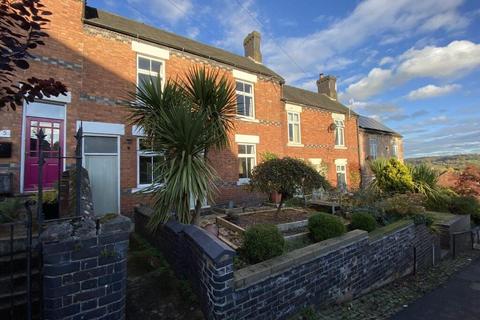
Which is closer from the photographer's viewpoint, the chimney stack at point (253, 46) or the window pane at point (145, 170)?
the window pane at point (145, 170)

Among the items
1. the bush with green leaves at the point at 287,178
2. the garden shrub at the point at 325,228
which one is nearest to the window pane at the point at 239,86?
the bush with green leaves at the point at 287,178

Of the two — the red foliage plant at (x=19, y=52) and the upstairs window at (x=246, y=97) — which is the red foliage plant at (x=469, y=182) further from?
the red foliage plant at (x=19, y=52)

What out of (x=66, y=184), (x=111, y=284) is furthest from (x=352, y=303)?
(x=66, y=184)

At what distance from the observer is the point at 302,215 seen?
8.26 m

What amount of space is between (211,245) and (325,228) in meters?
2.96

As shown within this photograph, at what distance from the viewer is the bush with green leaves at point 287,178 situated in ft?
22.1

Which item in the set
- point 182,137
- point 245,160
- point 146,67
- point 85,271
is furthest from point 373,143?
point 85,271

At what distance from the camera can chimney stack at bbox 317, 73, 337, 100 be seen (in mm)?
21984

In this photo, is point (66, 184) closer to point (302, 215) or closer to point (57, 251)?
point (57, 251)

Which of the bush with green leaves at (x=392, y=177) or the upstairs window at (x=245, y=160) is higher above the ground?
the upstairs window at (x=245, y=160)

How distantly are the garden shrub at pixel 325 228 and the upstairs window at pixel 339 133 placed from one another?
548 inches

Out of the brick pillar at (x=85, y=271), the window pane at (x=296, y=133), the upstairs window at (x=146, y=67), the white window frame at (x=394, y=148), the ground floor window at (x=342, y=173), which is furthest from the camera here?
the white window frame at (x=394, y=148)

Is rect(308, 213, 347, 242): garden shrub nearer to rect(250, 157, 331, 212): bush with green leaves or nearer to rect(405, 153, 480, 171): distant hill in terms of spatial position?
rect(250, 157, 331, 212): bush with green leaves

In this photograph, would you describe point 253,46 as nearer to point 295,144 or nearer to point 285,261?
point 295,144
